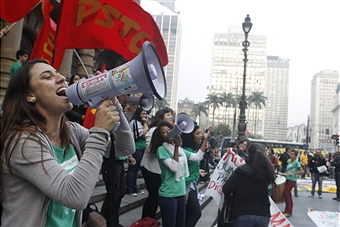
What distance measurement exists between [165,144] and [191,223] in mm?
1277

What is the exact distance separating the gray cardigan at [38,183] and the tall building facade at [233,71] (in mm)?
109971

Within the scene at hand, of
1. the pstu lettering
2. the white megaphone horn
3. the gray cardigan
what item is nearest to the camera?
the gray cardigan

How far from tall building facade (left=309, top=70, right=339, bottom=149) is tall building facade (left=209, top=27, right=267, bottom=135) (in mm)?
19676

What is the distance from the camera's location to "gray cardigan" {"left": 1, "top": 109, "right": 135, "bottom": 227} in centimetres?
140

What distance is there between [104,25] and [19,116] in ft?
11.6

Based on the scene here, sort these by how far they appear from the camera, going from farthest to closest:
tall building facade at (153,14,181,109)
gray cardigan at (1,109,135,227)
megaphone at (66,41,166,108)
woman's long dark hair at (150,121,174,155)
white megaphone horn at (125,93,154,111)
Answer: tall building facade at (153,14,181,109) → woman's long dark hair at (150,121,174,155) → white megaphone horn at (125,93,154,111) → megaphone at (66,41,166,108) → gray cardigan at (1,109,135,227)

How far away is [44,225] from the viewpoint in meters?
1.45

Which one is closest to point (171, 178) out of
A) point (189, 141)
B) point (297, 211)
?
point (189, 141)

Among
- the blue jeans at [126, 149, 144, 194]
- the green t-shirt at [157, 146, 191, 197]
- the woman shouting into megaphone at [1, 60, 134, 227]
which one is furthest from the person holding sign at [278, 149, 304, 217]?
the woman shouting into megaphone at [1, 60, 134, 227]

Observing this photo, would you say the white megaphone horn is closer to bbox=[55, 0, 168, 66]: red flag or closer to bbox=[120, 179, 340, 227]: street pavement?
bbox=[55, 0, 168, 66]: red flag

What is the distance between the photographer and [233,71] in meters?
122

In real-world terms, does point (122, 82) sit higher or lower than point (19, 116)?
higher

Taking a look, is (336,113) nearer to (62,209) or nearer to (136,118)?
(136,118)

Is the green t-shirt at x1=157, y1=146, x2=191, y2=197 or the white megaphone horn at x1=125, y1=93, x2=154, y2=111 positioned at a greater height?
the white megaphone horn at x1=125, y1=93, x2=154, y2=111
